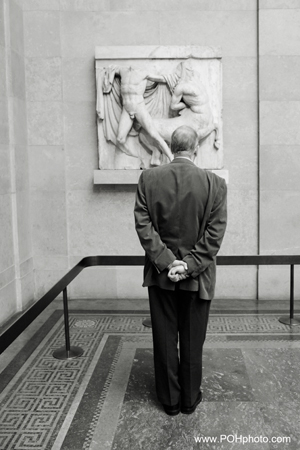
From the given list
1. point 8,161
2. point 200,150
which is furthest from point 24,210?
point 200,150

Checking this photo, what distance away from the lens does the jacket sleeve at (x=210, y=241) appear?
320cm

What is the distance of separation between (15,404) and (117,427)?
2.97 ft

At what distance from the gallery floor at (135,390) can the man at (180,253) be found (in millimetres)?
306

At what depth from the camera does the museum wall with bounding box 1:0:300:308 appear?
6164 mm

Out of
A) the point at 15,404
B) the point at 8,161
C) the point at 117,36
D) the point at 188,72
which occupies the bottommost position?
the point at 15,404

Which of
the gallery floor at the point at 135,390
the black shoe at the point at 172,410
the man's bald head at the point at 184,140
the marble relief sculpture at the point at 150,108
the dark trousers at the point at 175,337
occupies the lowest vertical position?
the gallery floor at the point at 135,390

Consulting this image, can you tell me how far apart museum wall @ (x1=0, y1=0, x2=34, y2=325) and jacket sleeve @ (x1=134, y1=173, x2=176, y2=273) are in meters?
2.87

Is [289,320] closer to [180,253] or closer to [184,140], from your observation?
[180,253]

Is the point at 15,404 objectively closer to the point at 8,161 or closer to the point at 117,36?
the point at 8,161

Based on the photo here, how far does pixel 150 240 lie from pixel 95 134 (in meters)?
3.47

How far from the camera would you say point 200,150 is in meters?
6.22

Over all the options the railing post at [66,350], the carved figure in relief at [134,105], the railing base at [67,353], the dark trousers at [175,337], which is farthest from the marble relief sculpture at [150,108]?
the dark trousers at [175,337]

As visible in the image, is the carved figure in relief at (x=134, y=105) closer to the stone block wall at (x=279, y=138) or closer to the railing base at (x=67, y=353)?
the stone block wall at (x=279, y=138)

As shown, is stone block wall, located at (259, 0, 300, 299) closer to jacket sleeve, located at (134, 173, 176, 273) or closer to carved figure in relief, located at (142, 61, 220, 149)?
carved figure in relief, located at (142, 61, 220, 149)
